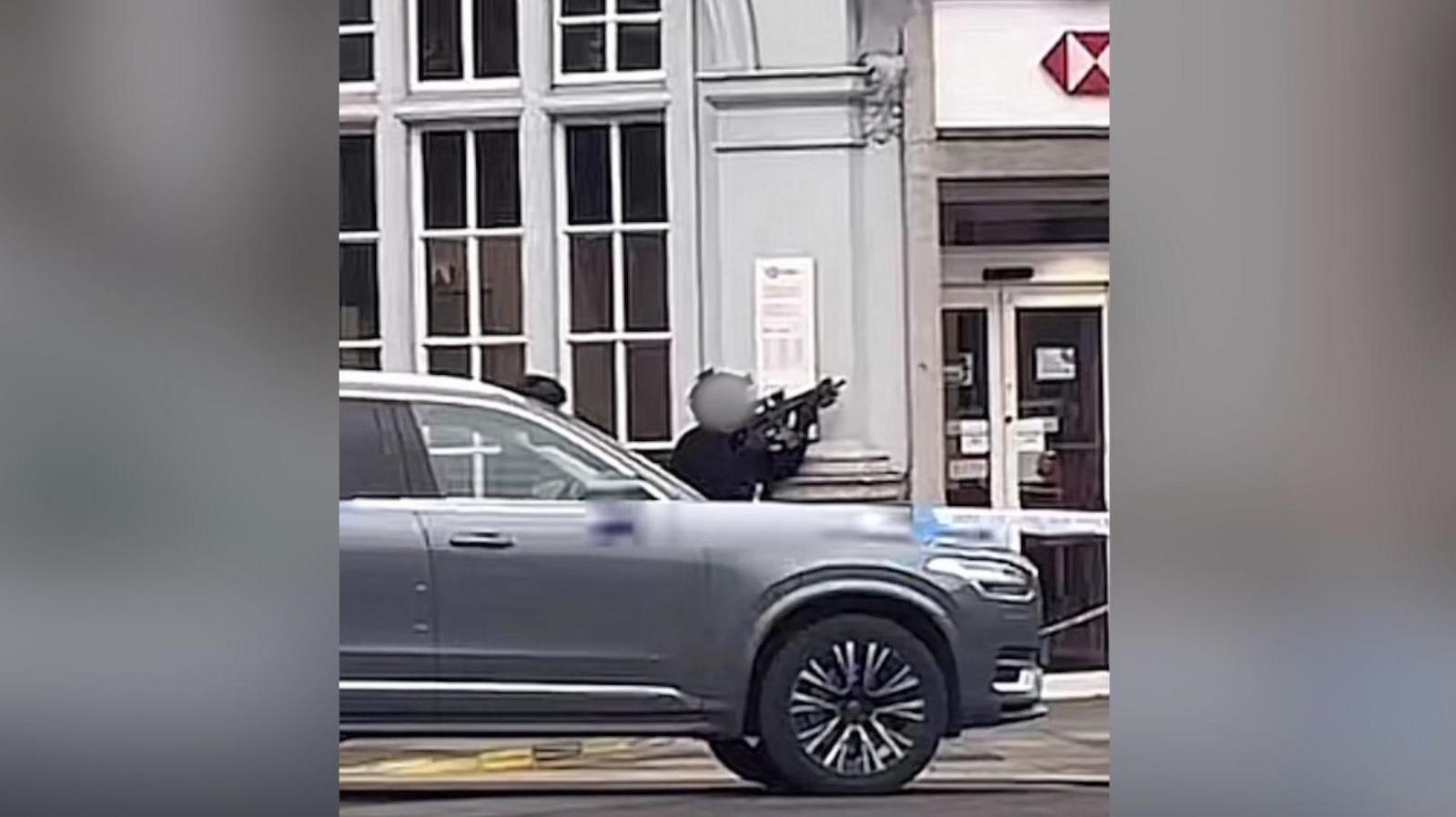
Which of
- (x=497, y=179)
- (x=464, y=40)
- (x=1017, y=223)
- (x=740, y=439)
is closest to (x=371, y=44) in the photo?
(x=464, y=40)

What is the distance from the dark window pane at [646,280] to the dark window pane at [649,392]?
4 cm

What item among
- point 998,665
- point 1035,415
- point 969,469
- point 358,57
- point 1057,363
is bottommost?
point 998,665

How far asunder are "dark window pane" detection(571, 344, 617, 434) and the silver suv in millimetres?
33

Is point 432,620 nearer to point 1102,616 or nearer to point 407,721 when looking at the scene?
point 407,721

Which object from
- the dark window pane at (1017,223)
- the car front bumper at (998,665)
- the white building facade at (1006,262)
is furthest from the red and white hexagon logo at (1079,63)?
the car front bumper at (998,665)

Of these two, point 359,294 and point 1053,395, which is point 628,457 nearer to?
point 359,294

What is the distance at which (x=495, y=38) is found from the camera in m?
3.53

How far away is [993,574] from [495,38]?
1.41 m

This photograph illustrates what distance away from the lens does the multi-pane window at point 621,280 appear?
3547 mm

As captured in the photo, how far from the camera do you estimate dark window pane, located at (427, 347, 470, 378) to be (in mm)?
3537

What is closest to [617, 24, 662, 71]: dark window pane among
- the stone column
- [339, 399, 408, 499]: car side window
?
the stone column

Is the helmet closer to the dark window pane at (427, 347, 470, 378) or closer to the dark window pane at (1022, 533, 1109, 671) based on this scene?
the dark window pane at (427, 347, 470, 378)

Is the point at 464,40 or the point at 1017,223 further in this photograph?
the point at 1017,223
